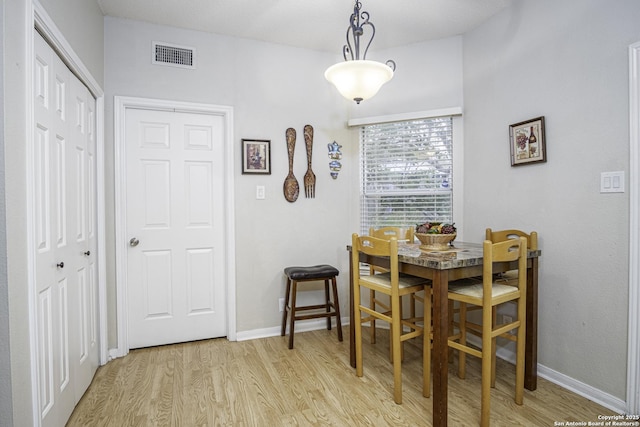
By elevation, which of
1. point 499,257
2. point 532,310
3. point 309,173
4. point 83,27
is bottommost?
point 532,310

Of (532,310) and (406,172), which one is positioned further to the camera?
(406,172)

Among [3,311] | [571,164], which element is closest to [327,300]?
[571,164]

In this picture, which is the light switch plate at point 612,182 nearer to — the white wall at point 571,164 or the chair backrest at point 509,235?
the white wall at point 571,164

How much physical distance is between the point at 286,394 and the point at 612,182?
2.27m

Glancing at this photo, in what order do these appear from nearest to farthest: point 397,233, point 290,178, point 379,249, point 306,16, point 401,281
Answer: point 379,249
point 401,281
point 306,16
point 397,233
point 290,178

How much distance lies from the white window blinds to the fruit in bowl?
86 cm

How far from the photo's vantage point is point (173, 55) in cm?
278

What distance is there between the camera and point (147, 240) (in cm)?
279

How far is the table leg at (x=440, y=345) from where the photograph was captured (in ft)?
5.58

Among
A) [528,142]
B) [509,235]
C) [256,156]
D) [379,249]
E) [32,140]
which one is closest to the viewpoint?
[32,140]

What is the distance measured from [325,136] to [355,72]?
135cm

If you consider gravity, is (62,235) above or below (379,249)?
above

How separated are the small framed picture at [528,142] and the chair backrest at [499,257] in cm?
82

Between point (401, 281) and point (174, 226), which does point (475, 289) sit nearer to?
point (401, 281)
